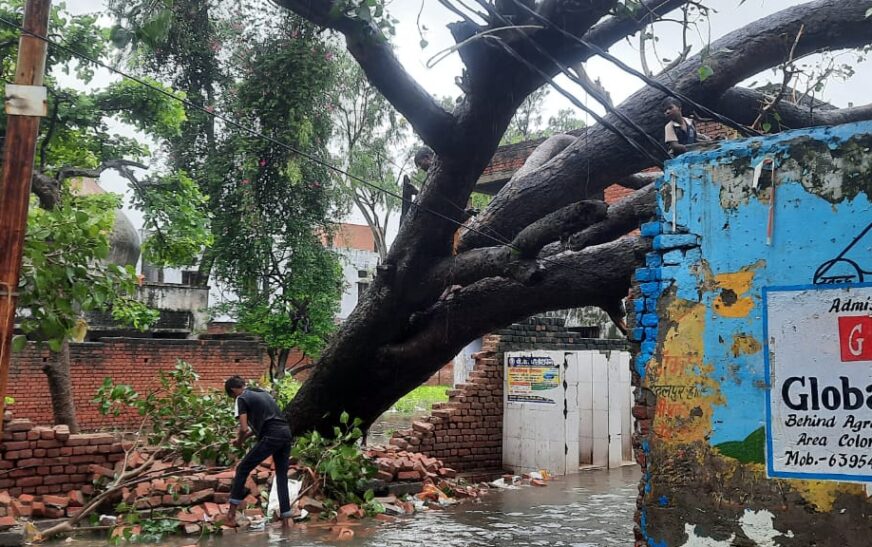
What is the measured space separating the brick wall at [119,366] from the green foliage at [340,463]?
7.41m

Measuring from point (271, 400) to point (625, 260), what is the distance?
3.60 metres

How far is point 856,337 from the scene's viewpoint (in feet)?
12.7

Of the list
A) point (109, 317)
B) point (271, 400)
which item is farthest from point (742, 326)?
point (109, 317)

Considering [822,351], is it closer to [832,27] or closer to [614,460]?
[832,27]

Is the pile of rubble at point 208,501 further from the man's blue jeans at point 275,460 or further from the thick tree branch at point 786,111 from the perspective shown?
the thick tree branch at point 786,111

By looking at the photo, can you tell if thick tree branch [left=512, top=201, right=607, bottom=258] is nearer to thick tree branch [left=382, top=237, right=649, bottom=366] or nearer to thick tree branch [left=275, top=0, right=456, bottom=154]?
thick tree branch [left=382, top=237, right=649, bottom=366]

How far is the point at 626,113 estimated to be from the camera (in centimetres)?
705

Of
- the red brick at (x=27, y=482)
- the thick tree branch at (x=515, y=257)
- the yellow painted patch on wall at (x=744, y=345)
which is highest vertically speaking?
the thick tree branch at (x=515, y=257)

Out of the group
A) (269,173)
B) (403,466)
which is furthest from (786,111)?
(269,173)

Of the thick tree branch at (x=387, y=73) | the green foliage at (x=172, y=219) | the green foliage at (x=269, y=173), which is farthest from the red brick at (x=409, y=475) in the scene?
the green foliage at (x=269, y=173)

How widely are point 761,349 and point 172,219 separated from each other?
32.7 ft

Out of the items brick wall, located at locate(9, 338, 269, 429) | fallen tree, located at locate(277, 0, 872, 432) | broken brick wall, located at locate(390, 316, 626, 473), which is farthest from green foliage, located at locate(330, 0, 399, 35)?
brick wall, located at locate(9, 338, 269, 429)

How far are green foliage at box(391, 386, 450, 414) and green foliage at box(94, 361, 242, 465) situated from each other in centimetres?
1100

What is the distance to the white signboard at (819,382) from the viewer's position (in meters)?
3.82
